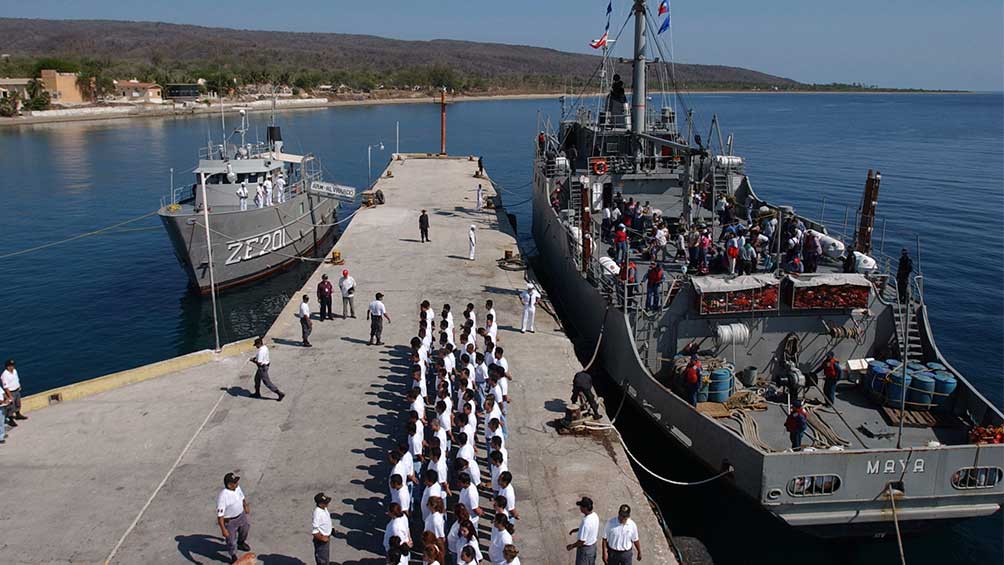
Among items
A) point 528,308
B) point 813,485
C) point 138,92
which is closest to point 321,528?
point 813,485

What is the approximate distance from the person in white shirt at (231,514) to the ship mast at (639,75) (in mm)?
19559

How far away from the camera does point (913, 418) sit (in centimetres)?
1464

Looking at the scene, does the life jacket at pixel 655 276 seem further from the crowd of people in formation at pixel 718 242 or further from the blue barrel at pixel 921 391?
the blue barrel at pixel 921 391

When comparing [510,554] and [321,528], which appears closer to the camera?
[510,554]

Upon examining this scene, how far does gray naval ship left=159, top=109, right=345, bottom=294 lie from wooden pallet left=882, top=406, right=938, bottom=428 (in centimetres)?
2074

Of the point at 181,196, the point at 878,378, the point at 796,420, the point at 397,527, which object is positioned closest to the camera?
the point at 397,527

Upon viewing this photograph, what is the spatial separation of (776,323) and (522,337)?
5.99 meters

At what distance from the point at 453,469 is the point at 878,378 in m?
8.79

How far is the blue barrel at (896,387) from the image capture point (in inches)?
585

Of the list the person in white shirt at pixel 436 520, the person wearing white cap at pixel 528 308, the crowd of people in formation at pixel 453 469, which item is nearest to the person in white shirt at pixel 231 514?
the crowd of people in formation at pixel 453 469

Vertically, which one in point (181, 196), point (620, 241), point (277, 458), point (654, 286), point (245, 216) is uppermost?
point (620, 241)

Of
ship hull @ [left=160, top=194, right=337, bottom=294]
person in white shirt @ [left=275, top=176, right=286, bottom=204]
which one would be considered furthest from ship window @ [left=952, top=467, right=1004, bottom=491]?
person in white shirt @ [left=275, top=176, right=286, bottom=204]

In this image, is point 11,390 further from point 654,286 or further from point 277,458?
point 654,286

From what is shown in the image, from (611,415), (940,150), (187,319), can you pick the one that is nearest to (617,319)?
(611,415)
